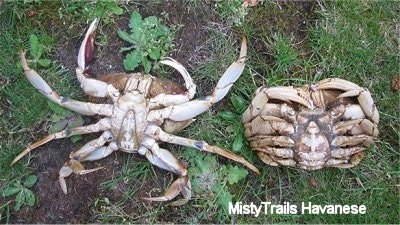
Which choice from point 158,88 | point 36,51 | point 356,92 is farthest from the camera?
point 36,51

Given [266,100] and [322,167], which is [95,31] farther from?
[322,167]

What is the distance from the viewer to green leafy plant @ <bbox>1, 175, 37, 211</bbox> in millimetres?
3941

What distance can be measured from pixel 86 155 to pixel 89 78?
0.41m

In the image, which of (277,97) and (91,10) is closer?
(277,97)

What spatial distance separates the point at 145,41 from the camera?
13.0 ft

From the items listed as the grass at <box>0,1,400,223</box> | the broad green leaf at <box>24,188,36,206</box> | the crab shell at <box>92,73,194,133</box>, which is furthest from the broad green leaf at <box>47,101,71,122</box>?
the broad green leaf at <box>24,188,36,206</box>

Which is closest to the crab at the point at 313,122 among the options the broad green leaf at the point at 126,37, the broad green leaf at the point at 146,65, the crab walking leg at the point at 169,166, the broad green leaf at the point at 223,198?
the broad green leaf at the point at 223,198

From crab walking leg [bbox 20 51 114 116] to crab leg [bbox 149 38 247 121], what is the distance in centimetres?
26

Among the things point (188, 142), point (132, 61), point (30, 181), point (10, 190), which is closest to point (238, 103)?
point (188, 142)

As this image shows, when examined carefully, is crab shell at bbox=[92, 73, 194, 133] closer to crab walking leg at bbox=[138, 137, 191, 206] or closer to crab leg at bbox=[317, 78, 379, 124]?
crab walking leg at bbox=[138, 137, 191, 206]

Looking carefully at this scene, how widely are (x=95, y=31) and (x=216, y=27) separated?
67 centimetres

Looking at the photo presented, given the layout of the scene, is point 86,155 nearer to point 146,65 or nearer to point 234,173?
point 146,65

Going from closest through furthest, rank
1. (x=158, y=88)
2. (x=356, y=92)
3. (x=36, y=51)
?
1. (x=356, y=92)
2. (x=158, y=88)
3. (x=36, y=51)

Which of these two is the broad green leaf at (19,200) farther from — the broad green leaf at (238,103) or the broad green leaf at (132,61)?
the broad green leaf at (238,103)
